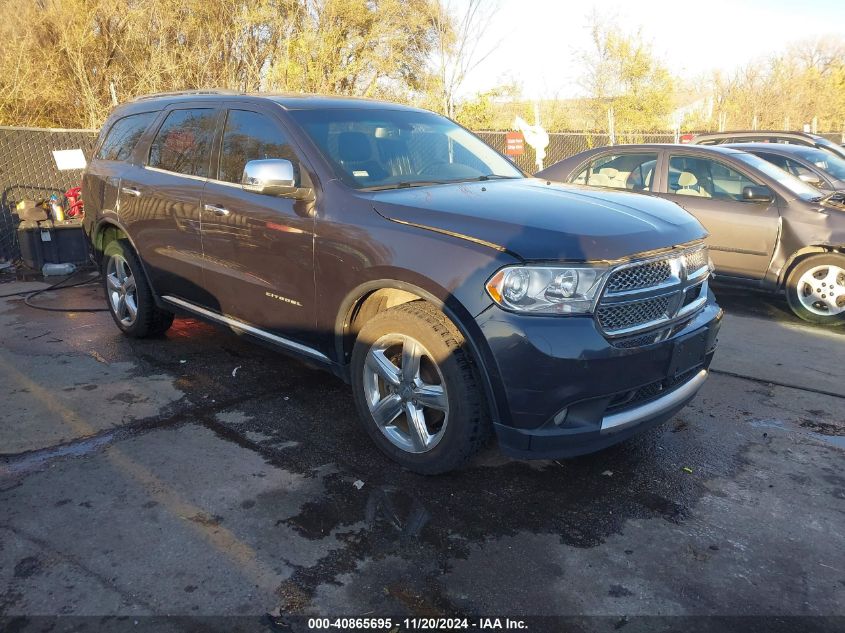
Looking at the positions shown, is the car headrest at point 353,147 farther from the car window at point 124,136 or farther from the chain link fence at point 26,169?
the chain link fence at point 26,169

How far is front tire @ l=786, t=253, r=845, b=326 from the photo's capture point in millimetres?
6414

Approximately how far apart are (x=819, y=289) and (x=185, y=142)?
5915mm

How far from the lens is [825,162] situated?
866cm

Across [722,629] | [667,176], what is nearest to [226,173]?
[722,629]

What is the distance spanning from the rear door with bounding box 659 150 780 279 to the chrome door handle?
499 centimetres

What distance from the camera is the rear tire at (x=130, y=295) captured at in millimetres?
5328

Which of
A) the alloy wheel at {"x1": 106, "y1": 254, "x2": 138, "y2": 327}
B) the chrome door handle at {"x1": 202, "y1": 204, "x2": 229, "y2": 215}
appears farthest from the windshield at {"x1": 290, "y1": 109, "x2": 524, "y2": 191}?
the alloy wheel at {"x1": 106, "y1": 254, "x2": 138, "y2": 327}

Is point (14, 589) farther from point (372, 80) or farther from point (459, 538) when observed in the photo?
point (372, 80)

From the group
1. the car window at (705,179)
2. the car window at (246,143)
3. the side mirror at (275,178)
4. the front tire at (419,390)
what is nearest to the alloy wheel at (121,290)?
the car window at (246,143)

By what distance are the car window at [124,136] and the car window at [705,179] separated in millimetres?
5362

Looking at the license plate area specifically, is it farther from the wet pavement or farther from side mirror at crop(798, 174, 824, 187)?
side mirror at crop(798, 174, 824, 187)

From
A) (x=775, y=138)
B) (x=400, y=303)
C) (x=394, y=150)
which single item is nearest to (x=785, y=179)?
(x=394, y=150)

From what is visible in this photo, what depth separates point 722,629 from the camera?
2.36m

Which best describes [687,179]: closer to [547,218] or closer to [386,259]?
[547,218]
